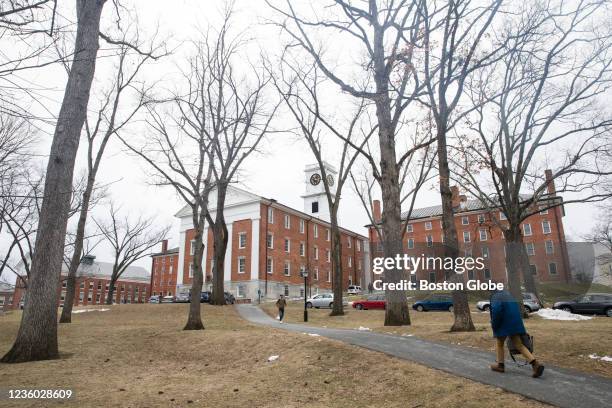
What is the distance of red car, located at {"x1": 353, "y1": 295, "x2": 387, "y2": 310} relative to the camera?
31703 millimetres

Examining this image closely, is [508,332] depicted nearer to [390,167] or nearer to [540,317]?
[390,167]

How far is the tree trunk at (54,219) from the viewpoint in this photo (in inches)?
345

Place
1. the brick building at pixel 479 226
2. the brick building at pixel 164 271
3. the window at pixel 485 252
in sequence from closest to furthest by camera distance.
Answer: the window at pixel 485 252 → the brick building at pixel 479 226 → the brick building at pixel 164 271

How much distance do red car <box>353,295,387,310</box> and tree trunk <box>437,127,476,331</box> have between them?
63.6ft

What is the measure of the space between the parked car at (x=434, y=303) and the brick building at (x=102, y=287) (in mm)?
63678

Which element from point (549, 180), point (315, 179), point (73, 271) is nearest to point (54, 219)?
point (73, 271)

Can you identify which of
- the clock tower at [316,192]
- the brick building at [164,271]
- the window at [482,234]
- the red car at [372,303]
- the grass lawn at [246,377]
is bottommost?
the grass lawn at [246,377]

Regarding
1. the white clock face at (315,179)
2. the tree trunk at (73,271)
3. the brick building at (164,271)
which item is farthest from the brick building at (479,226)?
the brick building at (164,271)

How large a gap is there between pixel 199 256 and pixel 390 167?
8.85m

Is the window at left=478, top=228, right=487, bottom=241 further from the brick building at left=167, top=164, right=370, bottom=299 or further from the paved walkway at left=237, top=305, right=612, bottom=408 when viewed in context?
the paved walkway at left=237, top=305, right=612, bottom=408

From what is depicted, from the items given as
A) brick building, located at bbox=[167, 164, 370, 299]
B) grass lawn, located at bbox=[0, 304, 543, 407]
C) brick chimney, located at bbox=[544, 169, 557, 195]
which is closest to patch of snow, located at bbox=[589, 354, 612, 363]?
grass lawn, located at bbox=[0, 304, 543, 407]

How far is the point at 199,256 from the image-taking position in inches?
674

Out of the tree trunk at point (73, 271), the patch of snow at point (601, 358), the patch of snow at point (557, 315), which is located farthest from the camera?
the tree trunk at point (73, 271)

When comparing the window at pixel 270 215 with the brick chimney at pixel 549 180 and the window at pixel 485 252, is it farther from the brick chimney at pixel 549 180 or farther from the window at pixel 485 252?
the window at pixel 485 252
